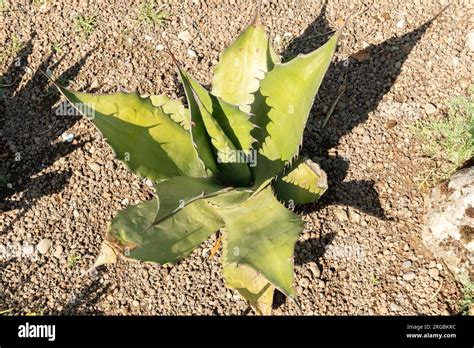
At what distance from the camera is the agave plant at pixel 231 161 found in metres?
1.87

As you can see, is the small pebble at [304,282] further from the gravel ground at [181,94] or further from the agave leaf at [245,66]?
the agave leaf at [245,66]

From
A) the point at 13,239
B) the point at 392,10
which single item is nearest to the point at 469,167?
the point at 392,10

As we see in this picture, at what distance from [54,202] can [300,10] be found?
1.47 meters

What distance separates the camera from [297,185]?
2191 mm

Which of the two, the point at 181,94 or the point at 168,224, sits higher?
the point at 181,94

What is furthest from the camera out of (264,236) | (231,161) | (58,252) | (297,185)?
(58,252)

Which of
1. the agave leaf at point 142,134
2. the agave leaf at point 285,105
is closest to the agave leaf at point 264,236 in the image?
the agave leaf at point 285,105

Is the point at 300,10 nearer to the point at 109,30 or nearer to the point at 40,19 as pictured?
the point at 109,30

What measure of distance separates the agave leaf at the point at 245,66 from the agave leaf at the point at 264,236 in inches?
14.3

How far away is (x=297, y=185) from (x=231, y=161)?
0.28 m

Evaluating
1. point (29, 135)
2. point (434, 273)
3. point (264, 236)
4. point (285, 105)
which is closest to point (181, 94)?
point (29, 135)

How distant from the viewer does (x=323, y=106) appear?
8.69 ft

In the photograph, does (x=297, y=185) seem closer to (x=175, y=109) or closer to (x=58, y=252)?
(x=175, y=109)

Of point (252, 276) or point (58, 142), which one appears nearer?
point (252, 276)
